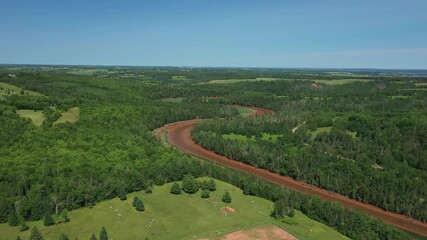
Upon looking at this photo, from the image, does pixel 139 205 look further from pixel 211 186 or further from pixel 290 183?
pixel 290 183

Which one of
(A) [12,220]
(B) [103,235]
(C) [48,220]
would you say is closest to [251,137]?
(C) [48,220]

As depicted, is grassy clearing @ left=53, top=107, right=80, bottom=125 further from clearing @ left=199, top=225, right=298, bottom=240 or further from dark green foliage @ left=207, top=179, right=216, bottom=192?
clearing @ left=199, top=225, right=298, bottom=240

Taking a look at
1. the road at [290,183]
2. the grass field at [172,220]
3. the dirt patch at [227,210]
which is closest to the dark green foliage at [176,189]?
the grass field at [172,220]

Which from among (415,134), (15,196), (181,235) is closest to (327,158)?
(415,134)

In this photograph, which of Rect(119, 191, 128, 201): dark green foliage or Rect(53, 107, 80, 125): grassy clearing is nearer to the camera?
Rect(119, 191, 128, 201): dark green foliage

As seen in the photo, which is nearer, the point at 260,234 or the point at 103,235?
the point at 103,235

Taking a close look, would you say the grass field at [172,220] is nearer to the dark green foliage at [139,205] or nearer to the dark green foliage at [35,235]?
the dark green foliage at [139,205]

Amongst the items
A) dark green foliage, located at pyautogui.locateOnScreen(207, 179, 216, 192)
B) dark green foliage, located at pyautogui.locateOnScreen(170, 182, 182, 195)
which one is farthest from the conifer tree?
dark green foliage, located at pyautogui.locateOnScreen(170, 182, 182, 195)
